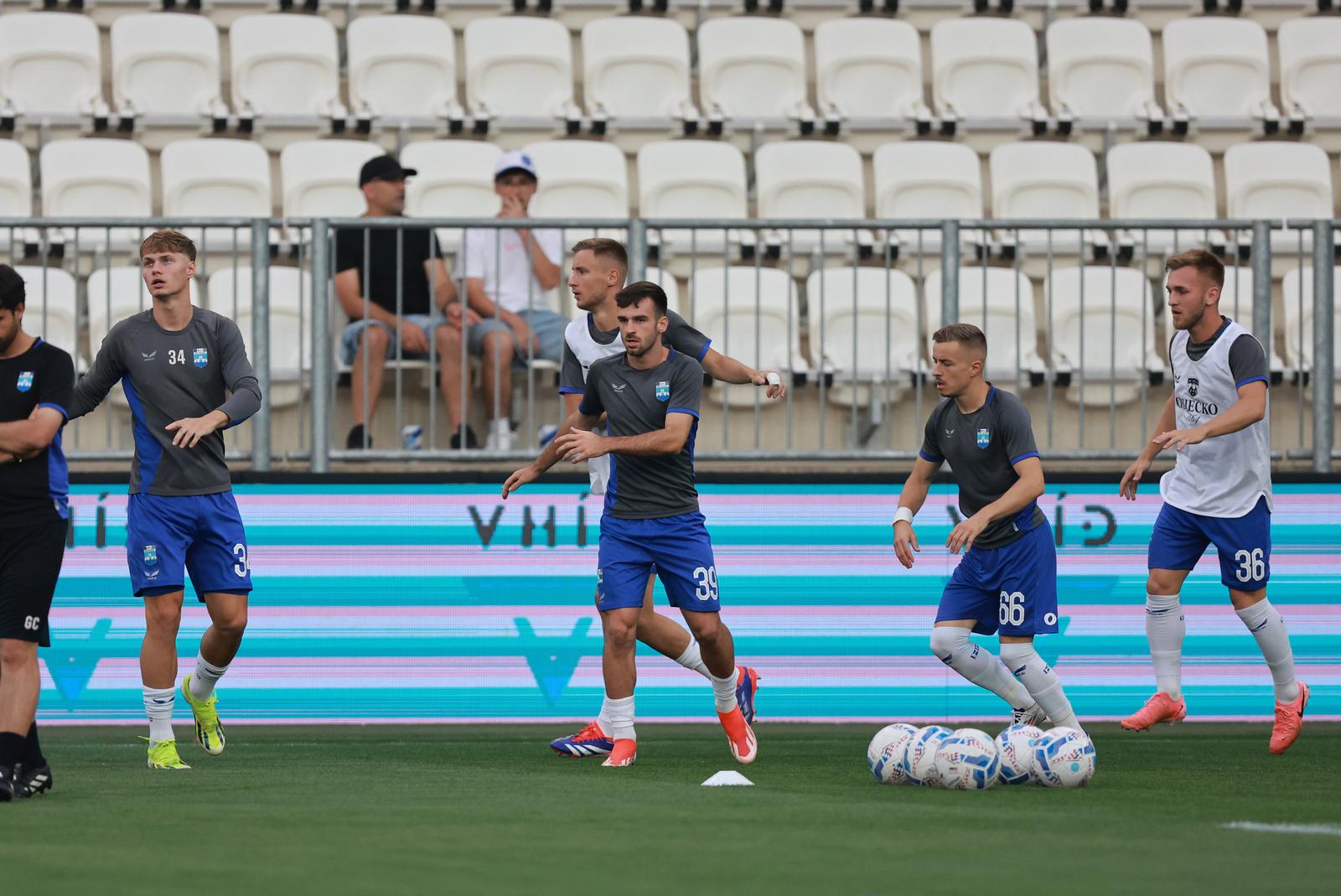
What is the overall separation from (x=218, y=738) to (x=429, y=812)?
2.85 meters

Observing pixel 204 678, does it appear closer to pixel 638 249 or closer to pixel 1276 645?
pixel 638 249

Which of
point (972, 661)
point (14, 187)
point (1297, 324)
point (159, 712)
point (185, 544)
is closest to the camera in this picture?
point (185, 544)

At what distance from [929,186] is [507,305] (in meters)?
3.84

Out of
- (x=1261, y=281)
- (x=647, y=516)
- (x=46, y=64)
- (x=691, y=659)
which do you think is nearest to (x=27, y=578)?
(x=647, y=516)

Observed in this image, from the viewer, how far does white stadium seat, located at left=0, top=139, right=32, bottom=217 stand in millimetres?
12781

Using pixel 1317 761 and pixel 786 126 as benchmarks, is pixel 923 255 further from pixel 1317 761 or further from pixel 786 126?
pixel 1317 761

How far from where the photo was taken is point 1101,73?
1473 centimetres

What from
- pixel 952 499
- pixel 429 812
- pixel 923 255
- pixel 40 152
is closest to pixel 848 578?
pixel 952 499

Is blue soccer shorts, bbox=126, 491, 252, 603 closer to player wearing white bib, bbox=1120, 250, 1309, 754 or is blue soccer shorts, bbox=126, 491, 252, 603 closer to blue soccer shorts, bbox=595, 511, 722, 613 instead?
blue soccer shorts, bbox=595, 511, 722, 613

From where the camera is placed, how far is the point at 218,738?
8805 mm

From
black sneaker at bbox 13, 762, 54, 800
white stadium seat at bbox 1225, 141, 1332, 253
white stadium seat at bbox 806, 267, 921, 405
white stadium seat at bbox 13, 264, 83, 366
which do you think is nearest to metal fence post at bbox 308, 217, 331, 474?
white stadium seat at bbox 13, 264, 83, 366

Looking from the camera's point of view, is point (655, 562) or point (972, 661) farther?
point (972, 661)

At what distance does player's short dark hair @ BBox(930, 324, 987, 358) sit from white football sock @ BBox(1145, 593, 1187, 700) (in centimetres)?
186

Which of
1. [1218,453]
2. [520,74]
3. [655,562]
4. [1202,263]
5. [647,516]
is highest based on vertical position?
[520,74]
